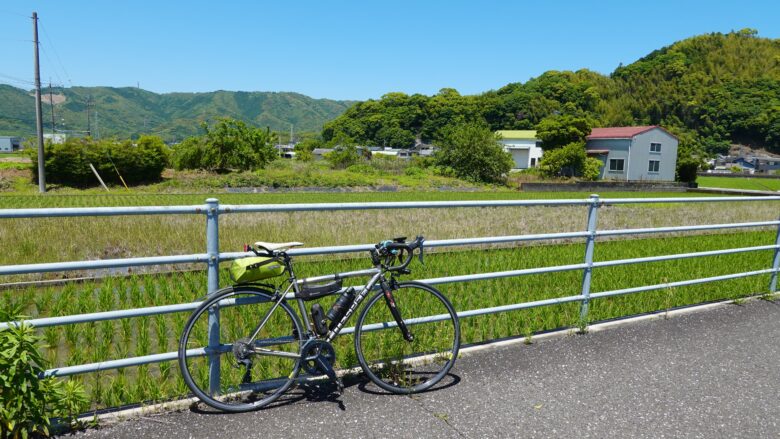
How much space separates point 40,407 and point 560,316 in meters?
4.51

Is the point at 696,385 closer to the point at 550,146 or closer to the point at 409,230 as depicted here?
the point at 409,230

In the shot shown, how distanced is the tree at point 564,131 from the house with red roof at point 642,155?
3.18 meters

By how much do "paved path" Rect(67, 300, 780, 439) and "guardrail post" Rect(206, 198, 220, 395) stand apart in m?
0.27

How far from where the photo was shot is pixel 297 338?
3.51m

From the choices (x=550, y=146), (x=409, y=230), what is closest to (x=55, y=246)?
(x=409, y=230)

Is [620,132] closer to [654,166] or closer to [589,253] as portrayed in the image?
[654,166]

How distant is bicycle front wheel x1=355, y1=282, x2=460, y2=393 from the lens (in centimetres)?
371

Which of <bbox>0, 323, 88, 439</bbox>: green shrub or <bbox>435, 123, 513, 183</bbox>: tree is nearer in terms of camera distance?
<bbox>0, 323, 88, 439</bbox>: green shrub

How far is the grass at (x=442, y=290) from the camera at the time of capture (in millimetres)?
4199

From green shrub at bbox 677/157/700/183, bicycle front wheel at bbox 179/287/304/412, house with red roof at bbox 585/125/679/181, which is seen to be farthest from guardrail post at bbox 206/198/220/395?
house with red roof at bbox 585/125/679/181

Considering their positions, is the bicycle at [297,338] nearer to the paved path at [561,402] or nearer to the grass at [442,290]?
the paved path at [561,402]

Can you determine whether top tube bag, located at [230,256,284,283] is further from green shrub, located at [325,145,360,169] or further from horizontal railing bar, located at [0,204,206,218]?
green shrub, located at [325,145,360,169]

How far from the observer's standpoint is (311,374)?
3.70 m

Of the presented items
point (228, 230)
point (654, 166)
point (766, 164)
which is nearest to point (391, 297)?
point (228, 230)
